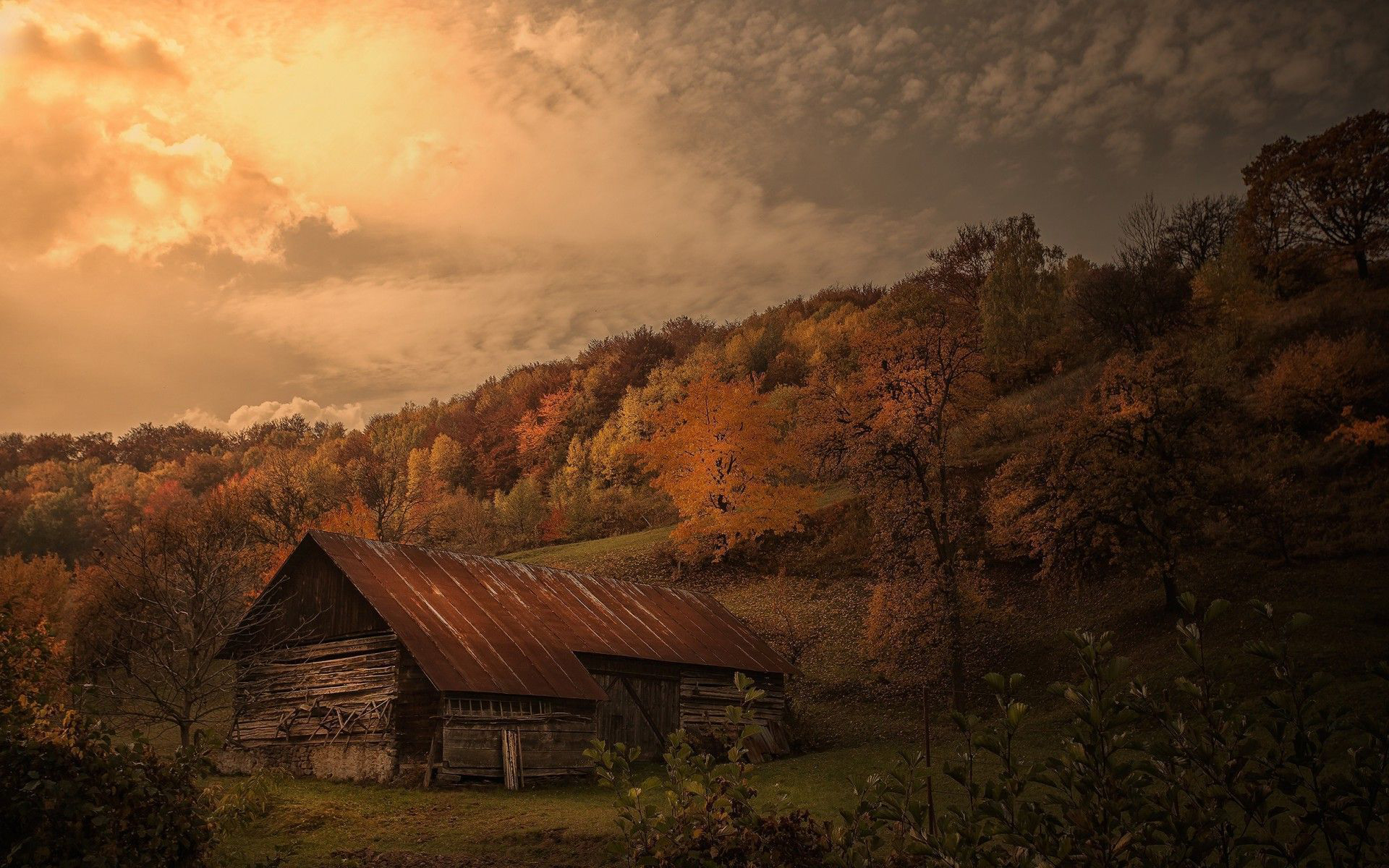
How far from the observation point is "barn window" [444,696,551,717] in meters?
21.4

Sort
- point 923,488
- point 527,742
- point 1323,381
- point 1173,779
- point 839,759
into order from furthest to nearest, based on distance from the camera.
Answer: point 1323,381 → point 923,488 → point 839,759 → point 527,742 → point 1173,779

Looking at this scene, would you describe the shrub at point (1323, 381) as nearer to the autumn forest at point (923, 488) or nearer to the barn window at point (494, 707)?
the autumn forest at point (923, 488)

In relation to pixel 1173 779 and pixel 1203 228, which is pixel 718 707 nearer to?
pixel 1173 779

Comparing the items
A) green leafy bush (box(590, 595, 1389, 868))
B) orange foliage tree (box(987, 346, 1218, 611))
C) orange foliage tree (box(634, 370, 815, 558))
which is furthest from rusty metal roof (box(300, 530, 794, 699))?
green leafy bush (box(590, 595, 1389, 868))

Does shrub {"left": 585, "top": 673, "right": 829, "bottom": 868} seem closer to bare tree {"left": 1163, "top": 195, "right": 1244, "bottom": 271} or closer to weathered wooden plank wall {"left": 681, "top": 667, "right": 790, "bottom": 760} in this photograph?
weathered wooden plank wall {"left": 681, "top": 667, "right": 790, "bottom": 760}

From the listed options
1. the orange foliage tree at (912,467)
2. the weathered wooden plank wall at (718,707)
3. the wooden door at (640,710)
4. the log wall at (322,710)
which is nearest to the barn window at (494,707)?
the log wall at (322,710)

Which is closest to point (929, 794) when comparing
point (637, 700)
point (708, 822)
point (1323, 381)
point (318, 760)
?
point (708, 822)

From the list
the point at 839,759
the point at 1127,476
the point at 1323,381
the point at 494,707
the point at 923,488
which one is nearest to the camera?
the point at 494,707

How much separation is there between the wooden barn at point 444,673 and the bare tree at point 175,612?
57.7 inches

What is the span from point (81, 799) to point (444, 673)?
15446 millimetres

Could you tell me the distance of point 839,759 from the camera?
1034 inches

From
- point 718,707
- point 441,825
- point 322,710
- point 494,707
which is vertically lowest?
point 441,825

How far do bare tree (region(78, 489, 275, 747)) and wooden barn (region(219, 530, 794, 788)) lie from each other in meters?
1.46

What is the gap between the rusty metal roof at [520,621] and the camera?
880 inches
